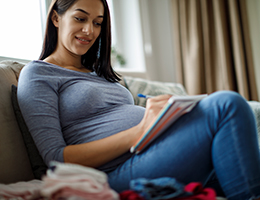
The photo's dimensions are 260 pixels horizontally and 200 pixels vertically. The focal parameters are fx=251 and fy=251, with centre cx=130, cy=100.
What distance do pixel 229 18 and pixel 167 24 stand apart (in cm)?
69

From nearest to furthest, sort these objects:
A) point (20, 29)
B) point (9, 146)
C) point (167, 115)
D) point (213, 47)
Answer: point (167, 115)
point (9, 146)
point (20, 29)
point (213, 47)

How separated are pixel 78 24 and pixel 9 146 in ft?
1.90

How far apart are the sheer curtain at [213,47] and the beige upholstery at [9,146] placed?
208cm

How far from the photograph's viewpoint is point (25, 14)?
1.75 metres

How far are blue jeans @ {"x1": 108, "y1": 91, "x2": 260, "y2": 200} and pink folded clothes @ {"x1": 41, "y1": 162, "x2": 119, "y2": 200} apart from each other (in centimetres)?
21

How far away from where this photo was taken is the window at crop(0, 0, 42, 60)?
62.6 inches

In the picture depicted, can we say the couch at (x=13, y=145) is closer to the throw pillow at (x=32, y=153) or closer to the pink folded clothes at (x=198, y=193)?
the throw pillow at (x=32, y=153)

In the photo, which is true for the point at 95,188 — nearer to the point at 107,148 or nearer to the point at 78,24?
the point at 107,148

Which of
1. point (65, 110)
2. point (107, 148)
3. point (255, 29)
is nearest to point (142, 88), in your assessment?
point (65, 110)

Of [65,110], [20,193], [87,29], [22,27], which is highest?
[22,27]

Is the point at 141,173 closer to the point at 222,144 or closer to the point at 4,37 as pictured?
the point at 222,144

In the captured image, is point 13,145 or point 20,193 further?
point 13,145

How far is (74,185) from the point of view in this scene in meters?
0.51

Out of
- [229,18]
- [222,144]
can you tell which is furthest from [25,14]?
[229,18]
